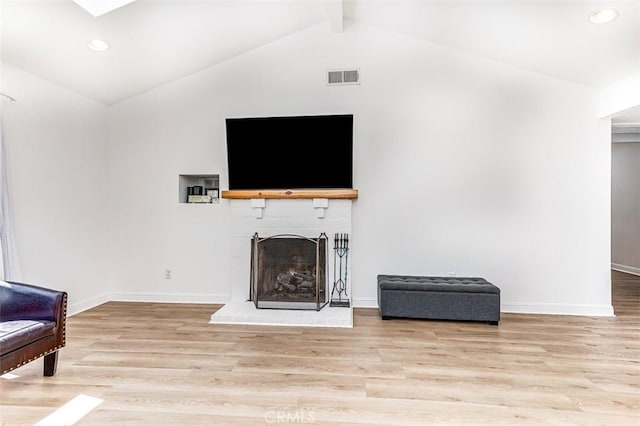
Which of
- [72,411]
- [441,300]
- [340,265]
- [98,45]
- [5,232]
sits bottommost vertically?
[72,411]

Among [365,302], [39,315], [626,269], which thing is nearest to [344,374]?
[365,302]

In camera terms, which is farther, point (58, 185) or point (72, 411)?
point (58, 185)

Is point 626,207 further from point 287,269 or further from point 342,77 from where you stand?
point 287,269

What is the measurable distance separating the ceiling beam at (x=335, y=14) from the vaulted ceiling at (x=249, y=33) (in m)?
0.01

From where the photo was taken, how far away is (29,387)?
2236mm

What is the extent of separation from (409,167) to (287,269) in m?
1.93

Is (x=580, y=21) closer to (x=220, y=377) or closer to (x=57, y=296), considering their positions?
(x=220, y=377)

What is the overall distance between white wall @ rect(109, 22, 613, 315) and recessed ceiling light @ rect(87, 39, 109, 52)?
3.37 feet

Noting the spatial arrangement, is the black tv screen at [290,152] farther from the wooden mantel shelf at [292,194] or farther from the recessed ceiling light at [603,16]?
the recessed ceiling light at [603,16]

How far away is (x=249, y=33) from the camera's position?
3.90 meters

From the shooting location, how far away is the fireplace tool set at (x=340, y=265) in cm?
407

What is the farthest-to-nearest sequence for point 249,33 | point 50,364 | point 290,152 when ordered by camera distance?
point 290,152
point 249,33
point 50,364

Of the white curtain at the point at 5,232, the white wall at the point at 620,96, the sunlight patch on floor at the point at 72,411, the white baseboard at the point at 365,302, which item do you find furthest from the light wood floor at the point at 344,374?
the white wall at the point at 620,96

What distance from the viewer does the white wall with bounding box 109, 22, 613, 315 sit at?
153 inches
